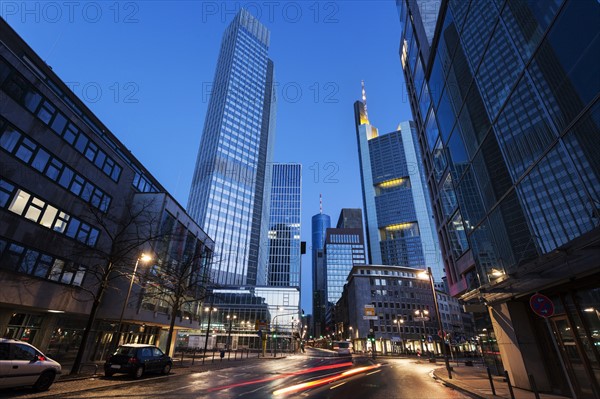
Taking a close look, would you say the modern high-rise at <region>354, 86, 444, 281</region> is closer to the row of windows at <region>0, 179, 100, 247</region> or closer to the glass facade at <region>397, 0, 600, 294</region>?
the glass facade at <region>397, 0, 600, 294</region>

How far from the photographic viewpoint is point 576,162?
8.80 meters

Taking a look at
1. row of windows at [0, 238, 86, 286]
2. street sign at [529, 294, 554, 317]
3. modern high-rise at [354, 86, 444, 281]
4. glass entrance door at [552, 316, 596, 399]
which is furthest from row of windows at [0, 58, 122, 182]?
modern high-rise at [354, 86, 444, 281]

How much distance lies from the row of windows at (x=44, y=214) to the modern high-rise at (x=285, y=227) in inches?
4808

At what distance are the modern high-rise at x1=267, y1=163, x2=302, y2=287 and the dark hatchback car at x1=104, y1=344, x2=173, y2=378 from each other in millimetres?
124048

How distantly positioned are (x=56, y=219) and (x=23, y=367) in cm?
1355

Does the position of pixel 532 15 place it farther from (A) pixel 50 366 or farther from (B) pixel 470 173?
(A) pixel 50 366

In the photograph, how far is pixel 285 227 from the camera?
6289 inches

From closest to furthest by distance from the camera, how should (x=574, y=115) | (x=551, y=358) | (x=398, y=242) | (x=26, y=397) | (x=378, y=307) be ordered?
(x=574, y=115), (x=26, y=397), (x=551, y=358), (x=378, y=307), (x=398, y=242)

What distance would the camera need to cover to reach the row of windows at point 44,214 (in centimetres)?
1761

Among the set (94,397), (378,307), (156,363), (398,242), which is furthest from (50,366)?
(398,242)

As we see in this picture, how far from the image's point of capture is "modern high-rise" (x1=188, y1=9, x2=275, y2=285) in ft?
396

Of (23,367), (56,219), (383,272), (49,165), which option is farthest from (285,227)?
(23,367)

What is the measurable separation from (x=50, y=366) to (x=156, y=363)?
7.52 metres

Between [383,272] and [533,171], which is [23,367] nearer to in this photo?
[533,171]
